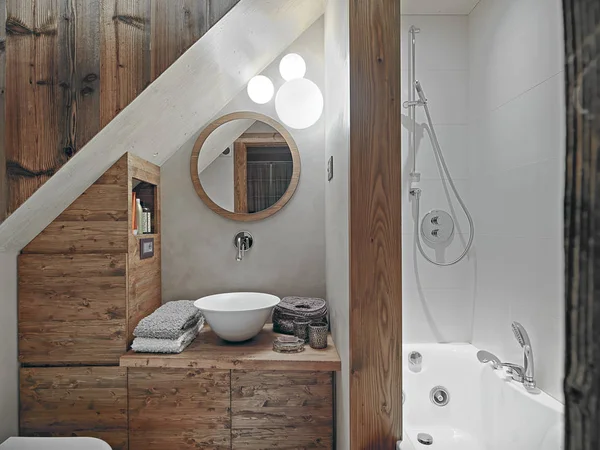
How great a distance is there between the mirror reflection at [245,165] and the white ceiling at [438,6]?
101 cm

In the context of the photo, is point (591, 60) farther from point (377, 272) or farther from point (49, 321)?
point (49, 321)

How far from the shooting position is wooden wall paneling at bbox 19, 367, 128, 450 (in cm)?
178

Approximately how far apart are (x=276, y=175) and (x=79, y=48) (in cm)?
120

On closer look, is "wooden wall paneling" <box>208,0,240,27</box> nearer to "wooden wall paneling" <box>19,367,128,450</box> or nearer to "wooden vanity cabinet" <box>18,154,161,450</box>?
"wooden vanity cabinet" <box>18,154,161,450</box>

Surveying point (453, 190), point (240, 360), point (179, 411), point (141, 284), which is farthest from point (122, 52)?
point (453, 190)

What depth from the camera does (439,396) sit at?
2043 mm

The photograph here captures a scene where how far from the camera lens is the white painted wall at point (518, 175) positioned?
1.52 m

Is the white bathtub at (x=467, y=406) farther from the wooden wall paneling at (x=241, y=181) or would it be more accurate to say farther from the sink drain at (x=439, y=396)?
the wooden wall paneling at (x=241, y=181)

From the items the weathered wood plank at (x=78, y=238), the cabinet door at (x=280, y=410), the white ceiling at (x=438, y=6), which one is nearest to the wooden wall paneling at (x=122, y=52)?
the weathered wood plank at (x=78, y=238)

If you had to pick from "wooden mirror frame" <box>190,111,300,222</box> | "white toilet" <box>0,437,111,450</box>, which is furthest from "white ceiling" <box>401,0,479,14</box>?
"white toilet" <box>0,437,111,450</box>

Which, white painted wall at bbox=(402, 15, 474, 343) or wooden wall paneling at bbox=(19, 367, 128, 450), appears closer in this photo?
wooden wall paneling at bbox=(19, 367, 128, 450)

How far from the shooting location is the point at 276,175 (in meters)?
2.38

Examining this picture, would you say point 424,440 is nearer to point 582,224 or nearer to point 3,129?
point 582,224

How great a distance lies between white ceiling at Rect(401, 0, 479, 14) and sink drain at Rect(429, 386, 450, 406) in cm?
206
